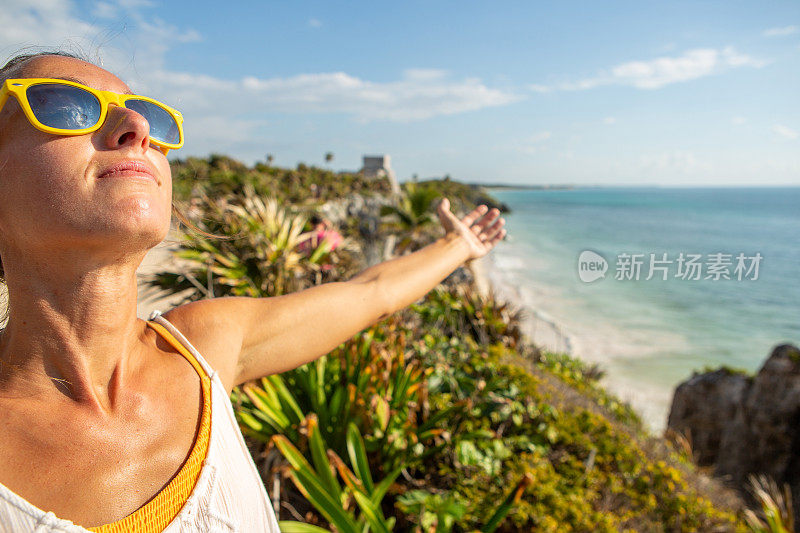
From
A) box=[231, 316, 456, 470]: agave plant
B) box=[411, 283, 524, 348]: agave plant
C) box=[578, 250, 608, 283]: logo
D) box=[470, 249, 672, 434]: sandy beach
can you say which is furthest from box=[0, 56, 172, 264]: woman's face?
box=[470, 249, 672, 434]: sandy beach

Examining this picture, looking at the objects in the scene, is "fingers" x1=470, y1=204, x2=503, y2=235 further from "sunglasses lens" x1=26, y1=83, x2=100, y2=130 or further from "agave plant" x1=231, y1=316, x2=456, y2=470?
"sunglasses lens" x1=26, y1=83, x2=100, y2=130

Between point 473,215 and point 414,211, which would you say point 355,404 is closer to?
point 473,215

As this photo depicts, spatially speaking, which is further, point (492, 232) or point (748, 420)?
point (748, 420)

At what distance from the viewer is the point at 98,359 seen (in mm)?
1008

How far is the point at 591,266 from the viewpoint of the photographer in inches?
129

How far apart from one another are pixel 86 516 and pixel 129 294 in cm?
42

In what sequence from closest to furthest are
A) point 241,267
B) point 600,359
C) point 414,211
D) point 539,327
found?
point 241,267
point 600,359
point 414,211
point 539,327

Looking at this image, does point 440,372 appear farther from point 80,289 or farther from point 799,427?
point 799,427

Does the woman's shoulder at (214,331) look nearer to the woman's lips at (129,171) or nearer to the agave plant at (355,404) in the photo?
the woman's lips at (129,171)

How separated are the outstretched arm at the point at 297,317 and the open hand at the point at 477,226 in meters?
0.18

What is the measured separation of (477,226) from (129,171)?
1.46 meters

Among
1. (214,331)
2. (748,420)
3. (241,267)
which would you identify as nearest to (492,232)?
(214,331)

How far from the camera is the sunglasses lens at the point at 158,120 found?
3.48 feet

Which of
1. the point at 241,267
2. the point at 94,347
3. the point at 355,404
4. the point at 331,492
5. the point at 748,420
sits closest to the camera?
the point at 94,347
